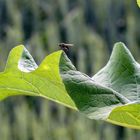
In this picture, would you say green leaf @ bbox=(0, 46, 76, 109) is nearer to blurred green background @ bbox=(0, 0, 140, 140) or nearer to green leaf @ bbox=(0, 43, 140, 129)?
green leaf @ bbox=(0, 43, 140, 129)

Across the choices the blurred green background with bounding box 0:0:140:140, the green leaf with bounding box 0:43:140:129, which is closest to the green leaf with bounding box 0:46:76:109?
the green leaf with bounding box 0:43:140:129

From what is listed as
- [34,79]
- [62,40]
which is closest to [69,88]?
[34,79]

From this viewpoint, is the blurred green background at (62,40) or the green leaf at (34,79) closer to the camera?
the green leaf at (34,79)

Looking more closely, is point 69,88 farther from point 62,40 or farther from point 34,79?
point 62,40

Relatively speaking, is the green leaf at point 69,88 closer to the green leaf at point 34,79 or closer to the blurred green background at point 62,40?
the green leaf at point 34,79

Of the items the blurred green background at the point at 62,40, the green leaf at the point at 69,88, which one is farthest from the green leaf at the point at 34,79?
the blurred green background at the point at 62,40

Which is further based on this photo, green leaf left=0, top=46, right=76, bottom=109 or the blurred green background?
the blurred green background
